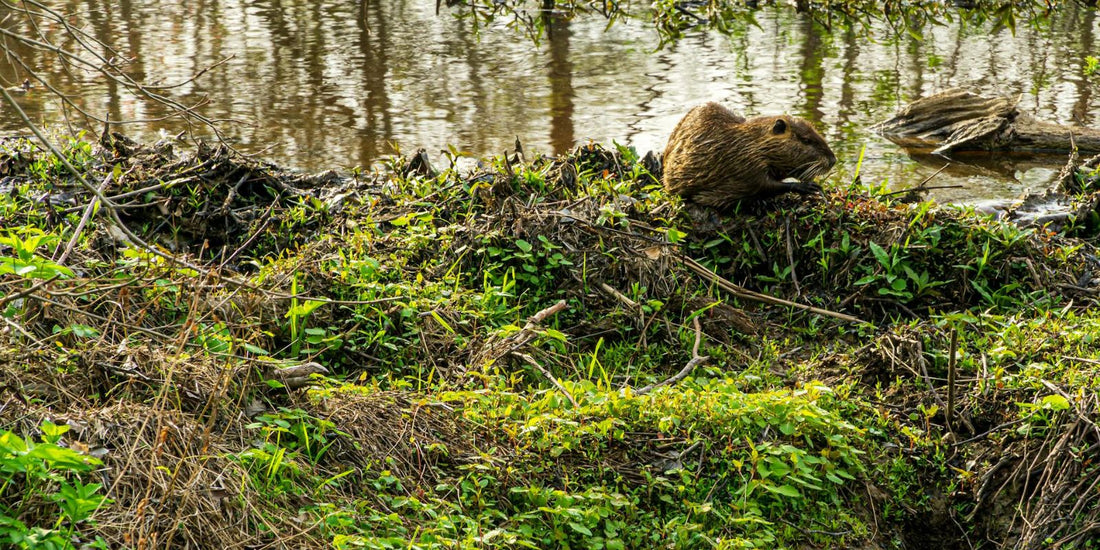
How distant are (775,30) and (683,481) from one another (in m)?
11.3

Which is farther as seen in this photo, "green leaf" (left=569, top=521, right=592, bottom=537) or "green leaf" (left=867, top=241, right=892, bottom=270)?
"green leaf" (left=867, top=241, right=892, bottom=270)

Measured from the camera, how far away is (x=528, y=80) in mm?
10961

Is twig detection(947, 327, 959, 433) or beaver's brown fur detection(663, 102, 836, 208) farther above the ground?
beaver's brown fur detection(663, 102, 836, 208)

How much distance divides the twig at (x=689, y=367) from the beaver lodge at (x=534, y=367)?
0.02 m

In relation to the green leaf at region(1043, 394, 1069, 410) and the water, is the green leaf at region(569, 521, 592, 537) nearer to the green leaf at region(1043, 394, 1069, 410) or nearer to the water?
the green leaf at region(1043, 394, 1069, 410)

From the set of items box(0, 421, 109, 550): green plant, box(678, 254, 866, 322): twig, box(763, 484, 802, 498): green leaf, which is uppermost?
box(0, 421, 109, 550): green plant

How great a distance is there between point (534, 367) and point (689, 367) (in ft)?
2.13

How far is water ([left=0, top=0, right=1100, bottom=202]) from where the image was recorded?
8656 millimetres

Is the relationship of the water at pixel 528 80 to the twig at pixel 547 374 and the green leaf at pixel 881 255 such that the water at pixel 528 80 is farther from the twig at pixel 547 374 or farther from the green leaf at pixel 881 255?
the twig at pixel 547 374

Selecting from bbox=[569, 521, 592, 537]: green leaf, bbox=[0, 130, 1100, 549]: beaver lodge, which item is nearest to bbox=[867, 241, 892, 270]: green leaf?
bbox=[0, 130, 1100, 549]: beaver lodge

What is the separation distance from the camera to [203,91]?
1037 centimetres

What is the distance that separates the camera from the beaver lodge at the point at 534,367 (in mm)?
2904

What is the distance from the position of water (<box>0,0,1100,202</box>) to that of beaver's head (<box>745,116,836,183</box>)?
2376 mm

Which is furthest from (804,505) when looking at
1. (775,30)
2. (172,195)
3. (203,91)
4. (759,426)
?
(775,30)
